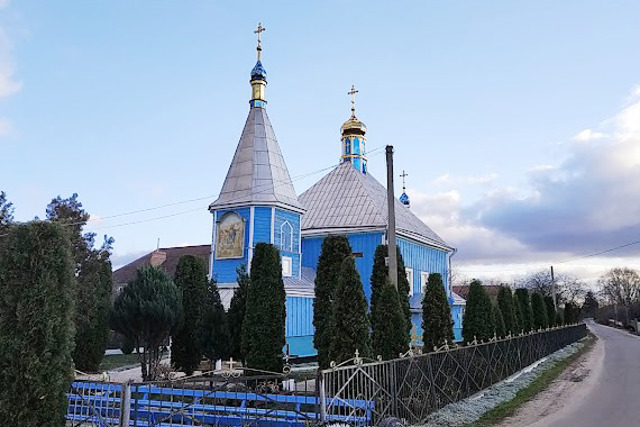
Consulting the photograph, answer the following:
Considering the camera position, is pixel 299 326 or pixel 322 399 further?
pixel 299 326

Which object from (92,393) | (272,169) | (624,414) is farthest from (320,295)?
(272,169)

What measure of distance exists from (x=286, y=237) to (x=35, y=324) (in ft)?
55.9

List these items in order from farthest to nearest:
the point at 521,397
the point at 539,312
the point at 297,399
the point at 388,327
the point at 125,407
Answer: the point at 539,312, the point at 521,397, the point at 388,327, the point at 297,399, the point at 125,407

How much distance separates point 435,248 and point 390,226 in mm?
18820

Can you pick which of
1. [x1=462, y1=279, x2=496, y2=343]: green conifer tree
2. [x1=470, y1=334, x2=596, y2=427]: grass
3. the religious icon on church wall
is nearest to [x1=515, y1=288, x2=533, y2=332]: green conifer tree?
[x1=470, y1=334, x2=596, y2=427]: grass

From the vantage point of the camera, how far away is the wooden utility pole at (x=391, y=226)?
12.6 m

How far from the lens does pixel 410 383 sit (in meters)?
9.80

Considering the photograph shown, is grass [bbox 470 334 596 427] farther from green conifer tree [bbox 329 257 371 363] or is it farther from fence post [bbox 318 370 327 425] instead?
fence post [bbox 318 370 327 425]

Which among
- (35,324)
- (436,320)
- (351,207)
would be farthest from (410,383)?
(351,207)

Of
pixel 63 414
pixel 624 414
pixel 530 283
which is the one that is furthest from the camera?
pixel 530 283

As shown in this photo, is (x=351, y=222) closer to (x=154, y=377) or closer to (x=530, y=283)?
(x=154, y=377)

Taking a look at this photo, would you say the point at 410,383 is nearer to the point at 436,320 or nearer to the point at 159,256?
the point at 436,320

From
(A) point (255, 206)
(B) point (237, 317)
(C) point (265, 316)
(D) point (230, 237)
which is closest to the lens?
(C) point (265, 316)

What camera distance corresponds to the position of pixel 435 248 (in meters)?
31.3
